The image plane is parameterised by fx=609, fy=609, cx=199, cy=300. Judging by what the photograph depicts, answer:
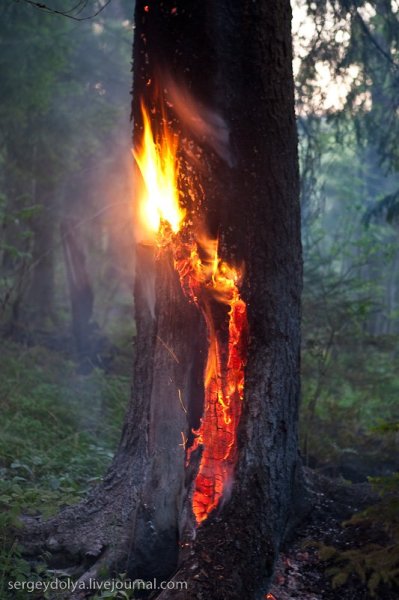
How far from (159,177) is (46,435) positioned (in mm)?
4577

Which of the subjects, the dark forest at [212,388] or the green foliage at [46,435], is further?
the green foliage at [46,435]

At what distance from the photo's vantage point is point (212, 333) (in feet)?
A: 13.5

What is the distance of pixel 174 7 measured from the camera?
12.5ft

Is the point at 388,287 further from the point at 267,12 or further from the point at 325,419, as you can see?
the point at 267,12

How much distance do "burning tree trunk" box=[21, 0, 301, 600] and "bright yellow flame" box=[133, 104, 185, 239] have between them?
0.01 m

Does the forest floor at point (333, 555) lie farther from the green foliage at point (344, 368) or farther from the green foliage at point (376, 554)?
the green foliage at point (344, 368)

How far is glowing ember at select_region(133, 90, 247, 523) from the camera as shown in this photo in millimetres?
3969

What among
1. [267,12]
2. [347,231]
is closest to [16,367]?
[347,231]

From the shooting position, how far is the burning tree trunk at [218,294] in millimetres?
3773

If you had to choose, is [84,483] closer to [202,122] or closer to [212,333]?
[212,333]

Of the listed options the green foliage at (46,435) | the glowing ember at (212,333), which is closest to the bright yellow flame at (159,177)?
the glowing ember at (212,333)

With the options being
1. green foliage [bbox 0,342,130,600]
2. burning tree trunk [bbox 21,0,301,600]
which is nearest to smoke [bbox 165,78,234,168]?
burning tree trunk [bbox 21,0,301,600]

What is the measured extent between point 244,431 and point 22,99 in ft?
32.3

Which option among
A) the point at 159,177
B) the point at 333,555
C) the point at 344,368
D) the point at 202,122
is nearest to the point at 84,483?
the point at 333,555
